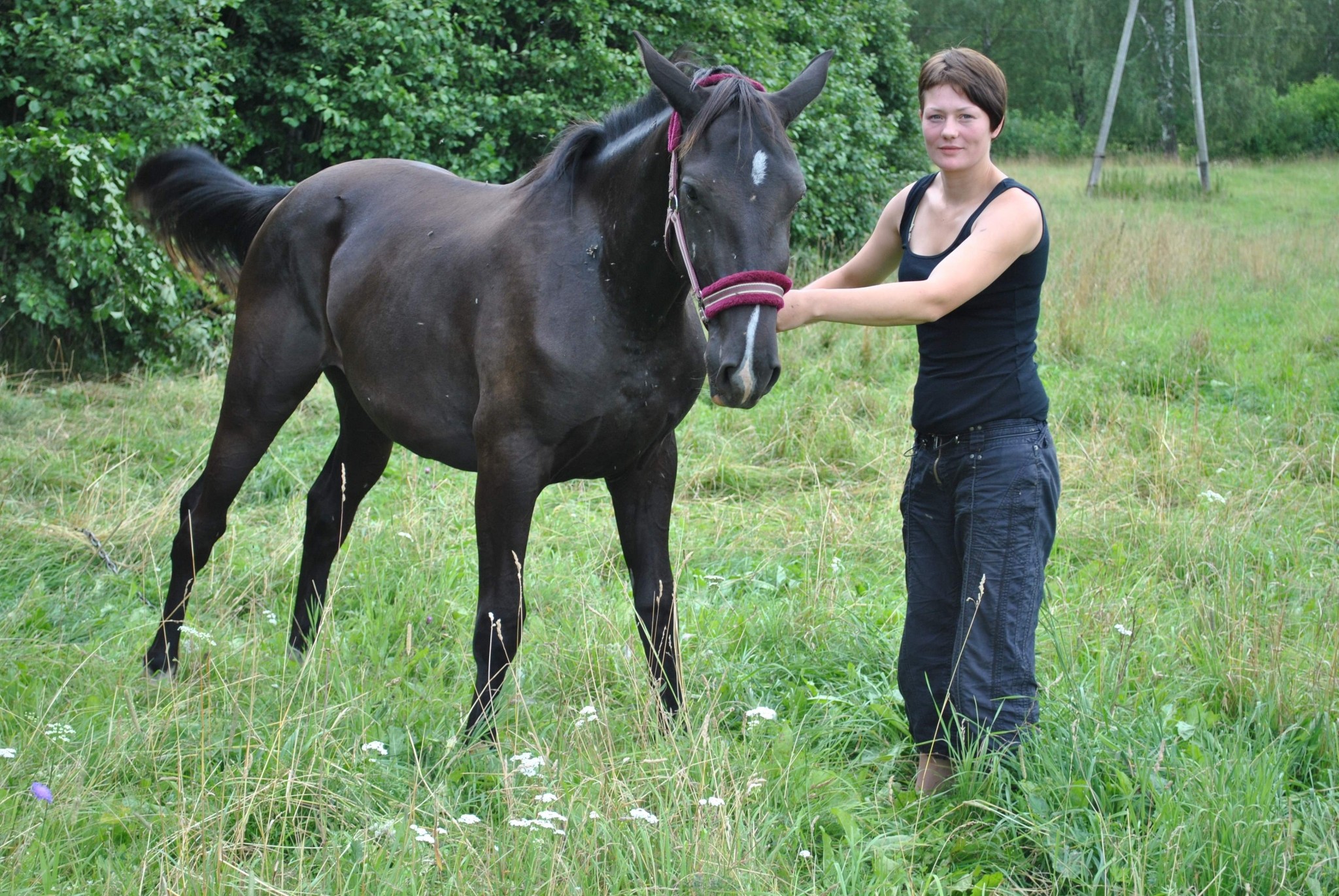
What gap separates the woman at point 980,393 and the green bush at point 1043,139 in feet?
111

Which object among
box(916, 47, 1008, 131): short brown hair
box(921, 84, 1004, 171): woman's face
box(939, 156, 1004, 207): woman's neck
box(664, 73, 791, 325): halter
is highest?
box(916, 47, 1008, 131): short brown hair

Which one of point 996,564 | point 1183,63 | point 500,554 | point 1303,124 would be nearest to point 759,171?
point 996,564

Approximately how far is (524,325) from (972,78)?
130 cm

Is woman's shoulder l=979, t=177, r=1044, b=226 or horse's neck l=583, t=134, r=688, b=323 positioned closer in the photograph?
woman's shoulder l=979, t=177, r=1044, b=226

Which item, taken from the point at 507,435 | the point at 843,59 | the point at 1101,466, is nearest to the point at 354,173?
the point at 507,435

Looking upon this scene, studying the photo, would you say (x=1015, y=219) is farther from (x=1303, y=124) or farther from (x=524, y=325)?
(x=1303, y=124)

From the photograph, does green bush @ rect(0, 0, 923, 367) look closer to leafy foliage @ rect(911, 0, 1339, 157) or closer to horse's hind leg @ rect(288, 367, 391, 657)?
horse's hind leg @ rect(288, 367, 391, 657)

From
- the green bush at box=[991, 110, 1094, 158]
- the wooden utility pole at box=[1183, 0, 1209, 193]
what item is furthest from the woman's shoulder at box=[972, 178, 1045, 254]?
the green bush at box=[991, 110, 1094, 158]

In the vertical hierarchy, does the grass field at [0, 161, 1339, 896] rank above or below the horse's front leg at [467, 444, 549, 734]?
below

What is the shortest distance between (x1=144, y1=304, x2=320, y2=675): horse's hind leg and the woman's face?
228cm

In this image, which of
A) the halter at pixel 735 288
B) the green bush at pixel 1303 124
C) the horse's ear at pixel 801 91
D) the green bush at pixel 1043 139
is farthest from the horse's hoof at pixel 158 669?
the green bush at pixel 1303 124

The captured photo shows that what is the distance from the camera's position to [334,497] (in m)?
3.93

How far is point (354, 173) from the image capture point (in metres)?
3.94

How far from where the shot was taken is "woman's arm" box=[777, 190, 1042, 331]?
8.05 feet
